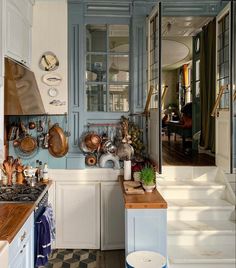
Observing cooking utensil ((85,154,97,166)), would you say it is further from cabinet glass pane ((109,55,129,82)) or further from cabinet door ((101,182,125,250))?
cabinet glass pane ((109,55,129,82))

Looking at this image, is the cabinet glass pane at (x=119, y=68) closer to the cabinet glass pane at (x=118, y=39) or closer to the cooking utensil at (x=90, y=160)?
the cabinet glass pane at (x=118, y=39)

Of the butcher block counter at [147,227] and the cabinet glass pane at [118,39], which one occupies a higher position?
the cabinet glass pane at [118,39]

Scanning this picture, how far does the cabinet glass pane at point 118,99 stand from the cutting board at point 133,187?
1.08m

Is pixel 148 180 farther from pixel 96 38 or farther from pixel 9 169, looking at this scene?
pixel 96 38

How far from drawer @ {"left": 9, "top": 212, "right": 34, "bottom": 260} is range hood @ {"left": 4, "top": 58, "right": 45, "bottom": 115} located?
41.3 inches

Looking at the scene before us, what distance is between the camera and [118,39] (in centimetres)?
413

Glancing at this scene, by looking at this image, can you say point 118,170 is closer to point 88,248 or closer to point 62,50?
point 88,248

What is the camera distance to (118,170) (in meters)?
3.93

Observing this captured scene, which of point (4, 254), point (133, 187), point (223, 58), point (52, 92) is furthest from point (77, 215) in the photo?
point (223, 58)

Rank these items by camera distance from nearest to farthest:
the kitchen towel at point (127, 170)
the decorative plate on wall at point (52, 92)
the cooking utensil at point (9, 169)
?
the cooking utensil at point (9, 169) → the kitchen towel at point (127, 170) → the decorative plate on wall at point (52, 92)

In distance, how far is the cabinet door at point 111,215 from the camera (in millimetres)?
3906

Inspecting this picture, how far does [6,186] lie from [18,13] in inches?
70.3

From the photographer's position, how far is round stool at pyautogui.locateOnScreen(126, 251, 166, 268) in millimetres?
2551

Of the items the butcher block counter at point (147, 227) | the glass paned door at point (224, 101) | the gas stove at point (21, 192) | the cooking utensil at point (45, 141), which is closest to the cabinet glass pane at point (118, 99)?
the cooking utensil at point (45, 141)
